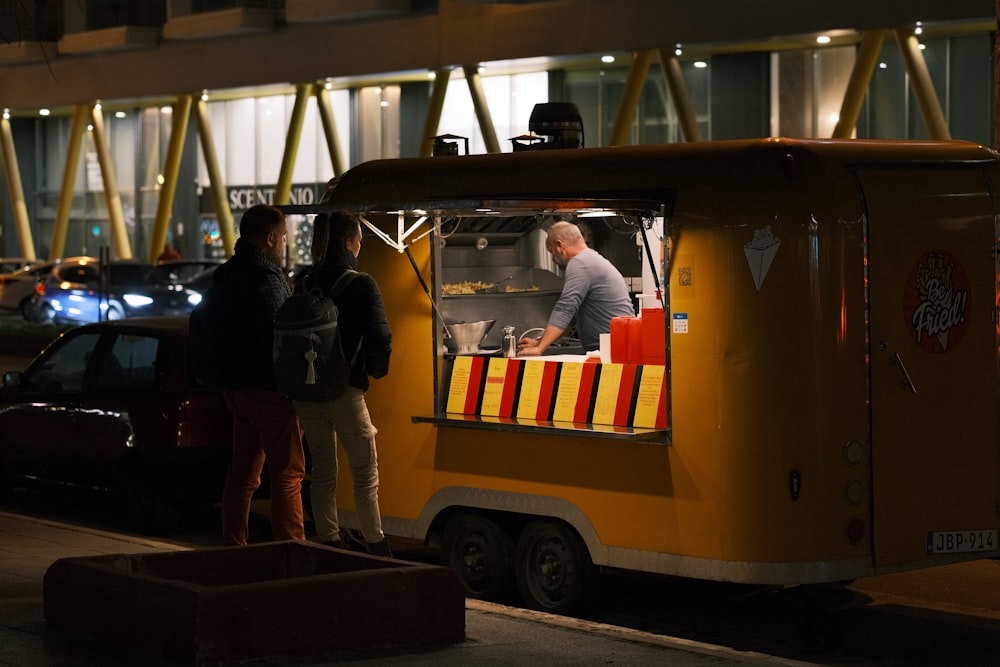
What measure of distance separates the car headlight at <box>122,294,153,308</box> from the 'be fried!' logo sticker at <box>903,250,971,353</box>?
80.6 ft

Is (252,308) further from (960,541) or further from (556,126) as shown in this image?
(960,541)

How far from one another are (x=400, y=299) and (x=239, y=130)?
37.9 metres

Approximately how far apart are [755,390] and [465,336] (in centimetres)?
241

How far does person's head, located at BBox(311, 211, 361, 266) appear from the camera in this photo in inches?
342

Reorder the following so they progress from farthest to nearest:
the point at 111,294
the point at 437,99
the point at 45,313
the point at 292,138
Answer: the point at 292,138 < the point at 437,99 < the point at 45,313 < the point at 111,294

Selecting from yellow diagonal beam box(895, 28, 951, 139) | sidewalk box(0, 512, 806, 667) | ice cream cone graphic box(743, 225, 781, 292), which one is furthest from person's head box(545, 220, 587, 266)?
yellow diagonal beam box(895, 28, 951, 139)

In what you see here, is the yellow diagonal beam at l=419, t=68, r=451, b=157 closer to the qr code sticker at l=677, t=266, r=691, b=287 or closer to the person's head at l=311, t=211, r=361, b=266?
the person's head at l=311, t=211, r=361, b=266

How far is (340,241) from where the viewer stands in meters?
8.72

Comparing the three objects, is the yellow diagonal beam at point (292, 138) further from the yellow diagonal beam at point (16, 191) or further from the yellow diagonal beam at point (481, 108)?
the yellow diagonal beam at point (16, 191)

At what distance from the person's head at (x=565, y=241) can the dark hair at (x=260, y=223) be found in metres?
1.95

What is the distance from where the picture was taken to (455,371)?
9.17 meters

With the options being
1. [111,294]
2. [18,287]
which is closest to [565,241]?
[111,294]

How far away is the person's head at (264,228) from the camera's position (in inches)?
340

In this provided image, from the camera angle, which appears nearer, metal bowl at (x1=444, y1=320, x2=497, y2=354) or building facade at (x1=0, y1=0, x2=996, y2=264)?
metal bowl at (x1=444, y1=320, x2=497, y2=354)
